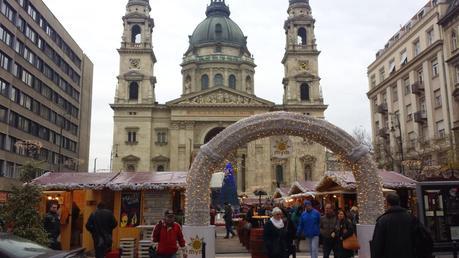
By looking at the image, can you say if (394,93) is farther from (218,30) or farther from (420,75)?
(218,30)

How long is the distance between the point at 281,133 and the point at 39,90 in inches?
1762

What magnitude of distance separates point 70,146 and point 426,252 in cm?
6193

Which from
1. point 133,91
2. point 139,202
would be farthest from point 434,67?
point 133,91

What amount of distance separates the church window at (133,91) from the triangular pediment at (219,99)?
4.61 meters

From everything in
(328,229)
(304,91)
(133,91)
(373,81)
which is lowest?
(328,229)

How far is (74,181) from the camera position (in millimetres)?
18047

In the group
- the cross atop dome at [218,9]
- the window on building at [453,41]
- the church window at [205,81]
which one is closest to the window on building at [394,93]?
the window on building at [453,41]

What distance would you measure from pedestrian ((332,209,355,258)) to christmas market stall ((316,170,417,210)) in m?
7.74

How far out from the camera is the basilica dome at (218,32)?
259 ft

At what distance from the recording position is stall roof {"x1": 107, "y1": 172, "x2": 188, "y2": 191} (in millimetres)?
17109

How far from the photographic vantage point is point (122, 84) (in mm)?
64750

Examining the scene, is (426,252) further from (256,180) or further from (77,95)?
Answer: (77,95)

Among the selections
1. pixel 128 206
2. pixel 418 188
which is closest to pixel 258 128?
pixel 418 188

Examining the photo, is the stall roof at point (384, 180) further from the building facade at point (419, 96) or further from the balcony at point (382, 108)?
the balcony at point (382, 108)
